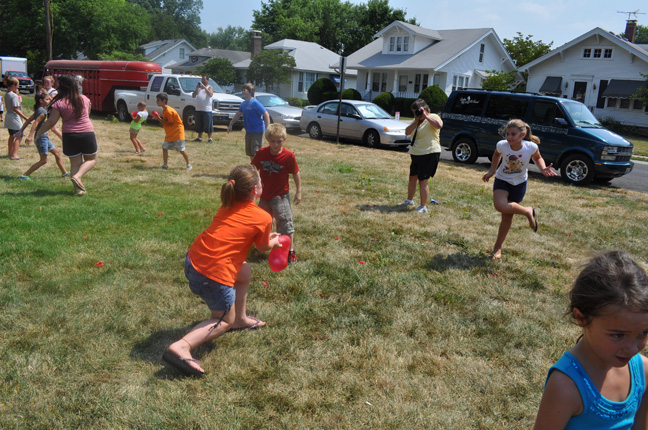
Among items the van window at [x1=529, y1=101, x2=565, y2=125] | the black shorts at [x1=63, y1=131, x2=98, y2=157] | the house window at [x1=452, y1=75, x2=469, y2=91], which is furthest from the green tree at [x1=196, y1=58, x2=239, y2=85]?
the black shorts at [x1=63, y1=131, x2=98, y2=157]

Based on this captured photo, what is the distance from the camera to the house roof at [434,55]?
1555 inches

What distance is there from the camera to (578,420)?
1789 mm

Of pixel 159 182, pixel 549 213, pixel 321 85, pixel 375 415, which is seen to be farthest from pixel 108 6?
pixel 375 415

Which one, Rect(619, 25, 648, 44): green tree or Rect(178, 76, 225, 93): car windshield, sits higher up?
Rect(619, 25, 648, 44): green tree

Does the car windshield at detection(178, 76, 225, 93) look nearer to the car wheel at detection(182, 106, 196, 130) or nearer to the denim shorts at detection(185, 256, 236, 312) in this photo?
the car wheel at detection(182, 106, 196, 130)

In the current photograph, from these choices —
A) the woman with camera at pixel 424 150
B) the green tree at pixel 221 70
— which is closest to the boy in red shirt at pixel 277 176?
the woman with camera at pixel 424 150

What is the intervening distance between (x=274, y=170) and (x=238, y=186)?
1.91 m

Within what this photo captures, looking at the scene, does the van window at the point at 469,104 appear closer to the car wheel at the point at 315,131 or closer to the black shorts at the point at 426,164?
the car wheel at the point at 315,131

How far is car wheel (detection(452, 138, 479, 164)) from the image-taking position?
14594mm

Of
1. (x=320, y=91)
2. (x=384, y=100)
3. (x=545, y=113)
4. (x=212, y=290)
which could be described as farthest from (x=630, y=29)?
(x=212, y=290)

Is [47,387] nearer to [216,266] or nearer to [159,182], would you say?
[216,266]

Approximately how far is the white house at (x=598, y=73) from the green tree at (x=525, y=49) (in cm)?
261

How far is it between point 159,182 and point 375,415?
7.73 metres

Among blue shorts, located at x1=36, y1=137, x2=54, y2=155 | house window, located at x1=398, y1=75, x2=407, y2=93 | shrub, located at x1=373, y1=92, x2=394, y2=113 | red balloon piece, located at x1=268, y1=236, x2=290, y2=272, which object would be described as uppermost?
house window, located at x1=398, y1=75, x2=407, y2=93
